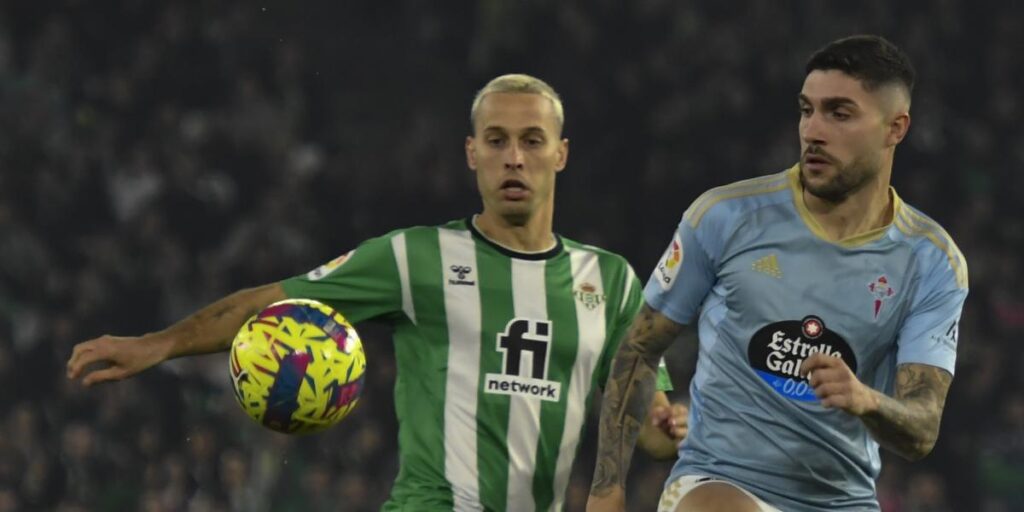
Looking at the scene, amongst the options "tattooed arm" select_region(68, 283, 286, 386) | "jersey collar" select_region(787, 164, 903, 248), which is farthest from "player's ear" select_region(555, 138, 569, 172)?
"jersey collar" select_region(787, 164, 903, 248)

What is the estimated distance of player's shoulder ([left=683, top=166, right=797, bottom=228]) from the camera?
4.39 meters

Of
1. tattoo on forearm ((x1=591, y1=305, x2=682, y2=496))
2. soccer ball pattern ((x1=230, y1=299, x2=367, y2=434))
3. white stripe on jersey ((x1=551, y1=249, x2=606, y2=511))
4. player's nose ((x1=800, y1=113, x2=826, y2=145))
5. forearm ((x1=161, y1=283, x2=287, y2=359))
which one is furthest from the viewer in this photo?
white stripe on jersey ((x1=551, y1=249, x2=606, y2=511))

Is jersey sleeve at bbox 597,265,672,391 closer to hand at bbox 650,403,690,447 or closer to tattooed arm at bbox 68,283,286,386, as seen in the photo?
hand at bbox 650,403,690,447

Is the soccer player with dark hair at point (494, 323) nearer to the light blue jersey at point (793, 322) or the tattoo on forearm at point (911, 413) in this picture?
the light blue jersey at point (793, 322)

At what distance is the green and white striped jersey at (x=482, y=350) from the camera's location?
17.0ft

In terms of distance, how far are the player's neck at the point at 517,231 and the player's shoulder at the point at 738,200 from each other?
3.78ft

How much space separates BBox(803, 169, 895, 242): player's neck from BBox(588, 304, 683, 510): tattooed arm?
484 millimetres

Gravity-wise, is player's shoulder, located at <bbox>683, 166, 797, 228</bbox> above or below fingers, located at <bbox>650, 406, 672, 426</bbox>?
above

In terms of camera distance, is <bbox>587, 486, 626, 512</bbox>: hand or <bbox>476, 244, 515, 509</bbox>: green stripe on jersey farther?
<bbox>476, 244, 515, 509</bbox>: green stripe on jersey

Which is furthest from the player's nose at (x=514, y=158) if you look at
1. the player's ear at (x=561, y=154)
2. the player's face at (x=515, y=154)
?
the player's ear at (x=561, y=154)

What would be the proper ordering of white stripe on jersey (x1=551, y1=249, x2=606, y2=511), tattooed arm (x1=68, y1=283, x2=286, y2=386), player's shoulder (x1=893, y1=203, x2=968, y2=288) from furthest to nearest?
white stripe on jersey (x1=551, y1=249, x2=606, y2=511) → tattooed arm (x1=68, y1=283, x2=286, y2=386) → player's shoulder (x1=893, y1=203, x2=968, y2=288)

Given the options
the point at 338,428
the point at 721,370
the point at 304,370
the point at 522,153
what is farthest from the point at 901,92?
the point at 338,428

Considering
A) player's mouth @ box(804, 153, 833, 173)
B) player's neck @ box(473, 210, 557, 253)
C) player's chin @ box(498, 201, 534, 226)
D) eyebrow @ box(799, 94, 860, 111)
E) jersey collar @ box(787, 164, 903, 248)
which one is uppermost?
eyebrow @ box(799, 94, 860, 111)

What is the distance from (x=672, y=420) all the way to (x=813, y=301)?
100 centimetres
